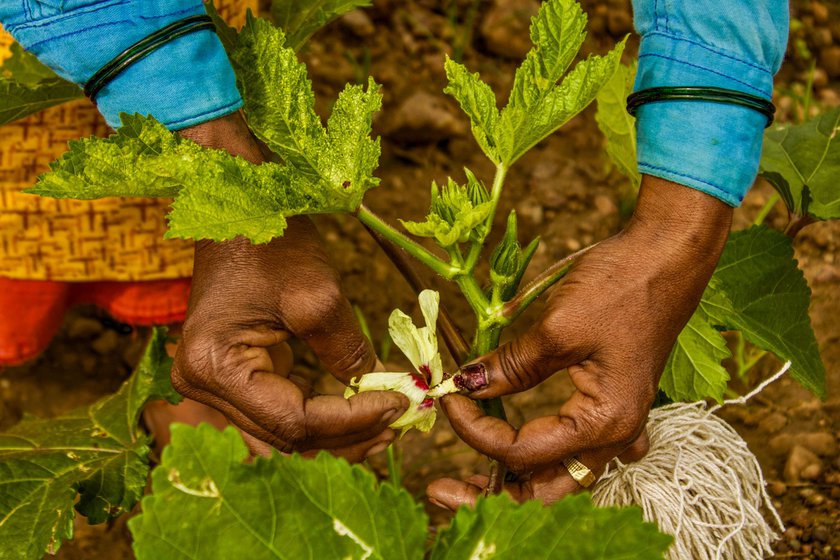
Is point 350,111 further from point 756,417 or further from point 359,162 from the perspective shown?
point 756,417

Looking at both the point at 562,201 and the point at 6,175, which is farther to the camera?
the point at 562,201

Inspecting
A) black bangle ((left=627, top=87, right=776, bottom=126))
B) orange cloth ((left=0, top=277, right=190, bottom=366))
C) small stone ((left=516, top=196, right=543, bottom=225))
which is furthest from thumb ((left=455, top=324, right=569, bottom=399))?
small stone ((left=516, top=196, right=543, bottom=225))

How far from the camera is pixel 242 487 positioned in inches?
34.7

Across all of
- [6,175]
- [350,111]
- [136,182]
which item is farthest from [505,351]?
[6,175]

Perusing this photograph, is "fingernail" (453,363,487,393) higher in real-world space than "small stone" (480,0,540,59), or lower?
higher

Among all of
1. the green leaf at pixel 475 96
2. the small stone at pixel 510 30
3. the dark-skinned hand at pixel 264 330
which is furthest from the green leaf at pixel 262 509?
the small stone at pixel 510 30

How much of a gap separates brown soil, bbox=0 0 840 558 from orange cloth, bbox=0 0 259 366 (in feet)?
2.12

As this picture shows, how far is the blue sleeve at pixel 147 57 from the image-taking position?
1101 millimetres

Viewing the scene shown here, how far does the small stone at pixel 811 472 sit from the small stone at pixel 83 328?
200 centimetres

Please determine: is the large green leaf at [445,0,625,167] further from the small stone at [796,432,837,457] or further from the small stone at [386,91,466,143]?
the small stone at [386,91,466,143]

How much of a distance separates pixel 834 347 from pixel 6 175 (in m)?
1.93

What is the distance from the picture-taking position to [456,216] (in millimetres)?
1065

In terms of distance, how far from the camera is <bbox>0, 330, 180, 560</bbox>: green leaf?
137 cm

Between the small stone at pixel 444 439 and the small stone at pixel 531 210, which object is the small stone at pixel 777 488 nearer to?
the small stone at pixel 444 439
